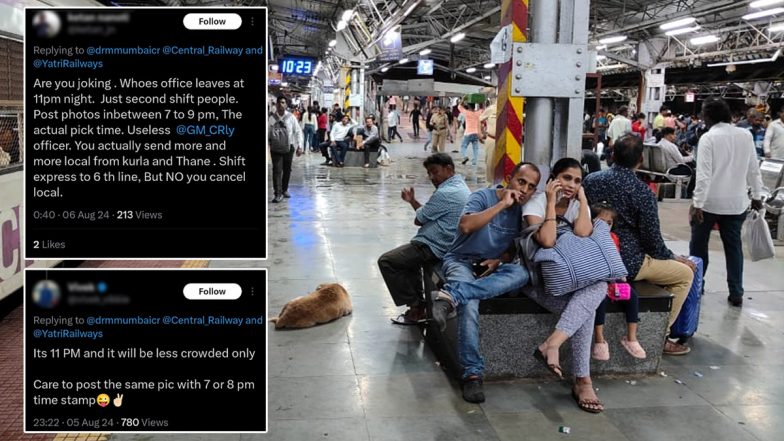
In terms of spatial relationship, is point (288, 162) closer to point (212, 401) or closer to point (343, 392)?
point (343, 392)

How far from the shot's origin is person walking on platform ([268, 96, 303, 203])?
11383 mm

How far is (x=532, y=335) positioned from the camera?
457 centimetres

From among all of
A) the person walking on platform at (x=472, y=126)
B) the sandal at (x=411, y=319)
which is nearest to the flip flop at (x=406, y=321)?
the sandal at (x=411, y=319)

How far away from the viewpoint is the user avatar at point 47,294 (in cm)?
177

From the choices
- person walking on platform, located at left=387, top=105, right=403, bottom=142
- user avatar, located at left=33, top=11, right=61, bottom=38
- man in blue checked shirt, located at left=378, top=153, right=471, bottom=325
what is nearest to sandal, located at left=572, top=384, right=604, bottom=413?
man in blue checked shirt, located at left=378, top=153, right=471, bottom=325

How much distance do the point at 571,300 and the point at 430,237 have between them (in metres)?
1.36

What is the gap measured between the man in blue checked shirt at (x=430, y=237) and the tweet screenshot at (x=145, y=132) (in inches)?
142

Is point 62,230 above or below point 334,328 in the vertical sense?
above

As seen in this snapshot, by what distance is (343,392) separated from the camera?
435 cm

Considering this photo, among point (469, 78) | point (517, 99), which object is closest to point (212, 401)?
point (517, 99)

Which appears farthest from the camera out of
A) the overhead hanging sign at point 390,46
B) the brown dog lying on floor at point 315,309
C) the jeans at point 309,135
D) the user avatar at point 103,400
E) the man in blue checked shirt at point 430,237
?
the jeans at point 309,135

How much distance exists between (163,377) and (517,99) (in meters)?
3.61

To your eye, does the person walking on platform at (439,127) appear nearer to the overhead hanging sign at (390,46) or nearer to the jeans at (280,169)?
the overhead hanging sign at (390,46)

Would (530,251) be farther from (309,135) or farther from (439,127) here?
(309,135)
